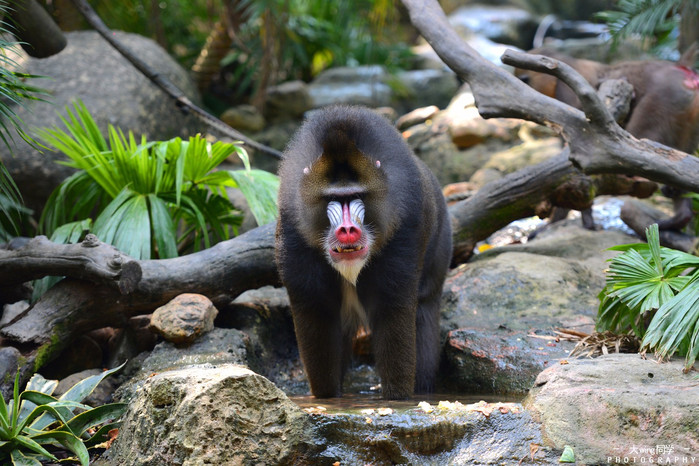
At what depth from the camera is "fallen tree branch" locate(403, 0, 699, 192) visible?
14.3ft

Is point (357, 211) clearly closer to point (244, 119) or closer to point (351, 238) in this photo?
point (351, 238)

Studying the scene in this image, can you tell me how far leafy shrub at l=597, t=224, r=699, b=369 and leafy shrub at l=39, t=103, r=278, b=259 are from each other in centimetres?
271

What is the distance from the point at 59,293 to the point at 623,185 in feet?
17.1

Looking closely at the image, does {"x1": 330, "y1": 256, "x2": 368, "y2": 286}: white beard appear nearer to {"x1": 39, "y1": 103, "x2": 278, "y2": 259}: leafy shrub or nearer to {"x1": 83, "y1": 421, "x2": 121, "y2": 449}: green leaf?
{"x1": 83, "y1": 421, "x2": 121, "y2": 449}: green leaf

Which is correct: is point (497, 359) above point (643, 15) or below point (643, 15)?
below

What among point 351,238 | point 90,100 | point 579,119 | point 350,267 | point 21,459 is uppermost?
point 90,100

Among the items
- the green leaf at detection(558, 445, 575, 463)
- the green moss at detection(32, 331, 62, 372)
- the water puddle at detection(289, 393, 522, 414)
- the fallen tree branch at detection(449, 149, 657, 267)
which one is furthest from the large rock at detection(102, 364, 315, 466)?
the fallen tree branch at detection(449, 149, 657, 267)

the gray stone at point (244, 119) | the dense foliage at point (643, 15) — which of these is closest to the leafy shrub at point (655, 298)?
the dense foliage at point (643, 15)

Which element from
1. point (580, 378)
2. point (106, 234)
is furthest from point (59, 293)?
point (580, 378)

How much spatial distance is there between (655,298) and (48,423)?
3346 mm

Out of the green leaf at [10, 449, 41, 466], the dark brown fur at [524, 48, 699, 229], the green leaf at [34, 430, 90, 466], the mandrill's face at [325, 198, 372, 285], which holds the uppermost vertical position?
the dark brown fur at [524, 48, 699, 229]

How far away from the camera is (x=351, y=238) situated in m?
3.50

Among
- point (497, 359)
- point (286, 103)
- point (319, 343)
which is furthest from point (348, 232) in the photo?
point (286, 103)

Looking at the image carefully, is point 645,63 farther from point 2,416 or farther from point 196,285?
point 2,416
